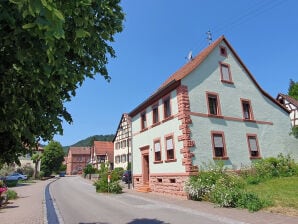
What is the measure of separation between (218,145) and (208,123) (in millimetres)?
1667

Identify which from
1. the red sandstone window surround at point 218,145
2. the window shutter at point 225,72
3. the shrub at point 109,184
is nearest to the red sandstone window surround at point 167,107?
the red sandstone window surround at point 218,145

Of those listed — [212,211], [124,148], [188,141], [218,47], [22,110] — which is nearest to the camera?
[22,110]

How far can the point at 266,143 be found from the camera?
2094 centimetres

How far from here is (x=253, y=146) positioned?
20.0 metres

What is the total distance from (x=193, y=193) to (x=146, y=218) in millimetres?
5414

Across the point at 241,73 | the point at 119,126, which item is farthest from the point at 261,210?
the point at 119,126

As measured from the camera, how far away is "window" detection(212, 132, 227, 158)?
18.0 m

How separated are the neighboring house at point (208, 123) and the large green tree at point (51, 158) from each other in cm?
4604

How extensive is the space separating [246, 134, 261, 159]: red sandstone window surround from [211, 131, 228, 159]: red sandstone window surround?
2572 millimetres

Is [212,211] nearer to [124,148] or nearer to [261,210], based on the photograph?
[261,210]

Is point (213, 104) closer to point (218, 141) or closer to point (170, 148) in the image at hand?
point (218, 141)

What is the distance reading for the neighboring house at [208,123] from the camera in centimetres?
1761

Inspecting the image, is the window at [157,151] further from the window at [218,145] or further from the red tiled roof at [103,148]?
the red tiled roof at [103,148]

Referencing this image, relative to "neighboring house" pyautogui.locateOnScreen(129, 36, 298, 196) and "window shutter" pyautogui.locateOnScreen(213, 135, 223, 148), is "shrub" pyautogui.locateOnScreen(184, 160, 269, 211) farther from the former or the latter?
"window shutter" pyautogui.locateOnScreen(213, 135, 223, 148)
